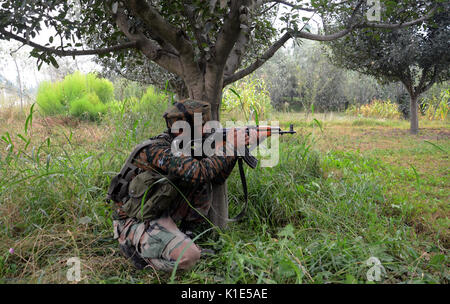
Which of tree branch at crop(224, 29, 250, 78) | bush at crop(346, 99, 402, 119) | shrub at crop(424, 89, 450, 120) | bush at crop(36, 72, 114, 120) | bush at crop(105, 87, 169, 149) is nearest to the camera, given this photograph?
tree branch at crop(224, 29, 250, 78)

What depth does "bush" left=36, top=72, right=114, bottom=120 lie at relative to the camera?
22.1 feet

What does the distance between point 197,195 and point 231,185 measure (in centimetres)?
84

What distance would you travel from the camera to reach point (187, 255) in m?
1.85

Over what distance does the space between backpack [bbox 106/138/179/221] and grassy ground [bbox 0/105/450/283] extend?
0.35m

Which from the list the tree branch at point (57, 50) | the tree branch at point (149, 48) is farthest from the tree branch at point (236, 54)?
the tree branch at point (57, 50)

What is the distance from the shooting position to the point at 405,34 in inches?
261

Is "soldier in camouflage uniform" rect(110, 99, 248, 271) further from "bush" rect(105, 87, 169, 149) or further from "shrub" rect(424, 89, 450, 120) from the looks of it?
"shrub" rect(424, 89, 450, 120)

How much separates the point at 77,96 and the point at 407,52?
7716mm

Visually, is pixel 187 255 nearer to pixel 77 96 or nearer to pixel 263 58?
pixel 263 58

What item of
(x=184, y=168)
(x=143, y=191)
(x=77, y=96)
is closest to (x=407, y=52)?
(x=184, y=168)

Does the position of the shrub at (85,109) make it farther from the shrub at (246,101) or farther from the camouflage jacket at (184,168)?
the camouflage jacket at (184,168)

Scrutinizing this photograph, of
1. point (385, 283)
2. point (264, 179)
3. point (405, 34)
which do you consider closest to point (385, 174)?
point (264, 179)

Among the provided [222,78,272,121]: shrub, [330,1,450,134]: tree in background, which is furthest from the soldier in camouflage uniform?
[330,1,450,134]: tree in background

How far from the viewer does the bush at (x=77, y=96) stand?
22.1 ft
